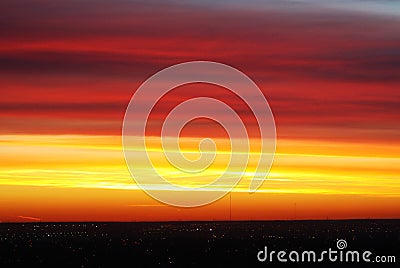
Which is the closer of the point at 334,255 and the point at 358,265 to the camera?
the point at 358,265

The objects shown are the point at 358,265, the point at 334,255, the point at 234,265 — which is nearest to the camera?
the point at 358,265

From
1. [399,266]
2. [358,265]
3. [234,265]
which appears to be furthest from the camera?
[234,265]

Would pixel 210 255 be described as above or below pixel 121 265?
above

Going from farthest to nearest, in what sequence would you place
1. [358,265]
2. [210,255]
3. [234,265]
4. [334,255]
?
[210,255] < [334,255] < [234,265] < [358,265]

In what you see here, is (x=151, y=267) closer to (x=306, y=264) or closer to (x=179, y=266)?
(x=179, y=266)

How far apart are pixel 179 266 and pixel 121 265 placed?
24.7 feet

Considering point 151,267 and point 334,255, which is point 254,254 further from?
point 151,267

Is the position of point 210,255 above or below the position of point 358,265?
above

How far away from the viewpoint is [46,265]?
129 m

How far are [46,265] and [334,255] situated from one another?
32728 mm

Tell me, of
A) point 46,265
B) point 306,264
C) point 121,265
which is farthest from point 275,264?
point 46,265

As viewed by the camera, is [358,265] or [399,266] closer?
[399,266]

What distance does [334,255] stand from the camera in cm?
13512

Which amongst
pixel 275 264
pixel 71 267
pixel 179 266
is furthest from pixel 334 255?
pixel 71 267
